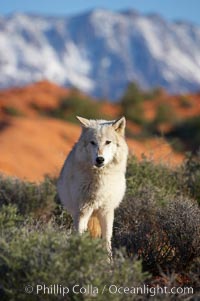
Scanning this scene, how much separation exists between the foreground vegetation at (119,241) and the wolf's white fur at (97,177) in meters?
0.35

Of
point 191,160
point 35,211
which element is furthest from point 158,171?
point 35,211

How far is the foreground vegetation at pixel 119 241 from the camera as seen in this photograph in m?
5.67

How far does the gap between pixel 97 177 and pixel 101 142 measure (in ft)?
1.57

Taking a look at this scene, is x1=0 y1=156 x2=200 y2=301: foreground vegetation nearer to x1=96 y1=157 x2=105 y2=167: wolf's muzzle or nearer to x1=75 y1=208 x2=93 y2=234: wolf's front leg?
x1=75 y1=208 x2=93 y2=234: wolf's front leg

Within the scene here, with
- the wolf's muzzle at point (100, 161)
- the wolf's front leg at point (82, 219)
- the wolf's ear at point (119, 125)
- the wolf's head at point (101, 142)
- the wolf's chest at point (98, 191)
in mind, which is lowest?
the wolf's front leg at point (82, 219)

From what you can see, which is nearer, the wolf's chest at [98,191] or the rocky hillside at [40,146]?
the wolf's chest at [98,191]

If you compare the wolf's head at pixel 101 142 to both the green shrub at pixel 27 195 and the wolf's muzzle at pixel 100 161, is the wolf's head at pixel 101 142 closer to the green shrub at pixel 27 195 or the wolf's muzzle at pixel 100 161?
the wolf's muzzle at pixel 100 161

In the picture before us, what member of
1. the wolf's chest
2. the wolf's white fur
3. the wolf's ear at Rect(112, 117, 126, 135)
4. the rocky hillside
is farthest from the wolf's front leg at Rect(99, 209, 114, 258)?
the rocky hillside

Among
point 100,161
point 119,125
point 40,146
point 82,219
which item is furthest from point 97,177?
point 40,146

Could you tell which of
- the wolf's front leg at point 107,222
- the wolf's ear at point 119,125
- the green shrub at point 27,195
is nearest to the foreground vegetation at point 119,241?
the green shrub at point 27,195

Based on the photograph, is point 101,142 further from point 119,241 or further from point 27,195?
point 27,195

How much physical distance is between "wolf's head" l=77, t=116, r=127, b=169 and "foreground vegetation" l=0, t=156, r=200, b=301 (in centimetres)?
90

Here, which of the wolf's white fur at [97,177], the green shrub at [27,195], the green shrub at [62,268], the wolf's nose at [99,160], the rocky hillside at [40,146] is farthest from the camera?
the rocky hillside at [40,146]

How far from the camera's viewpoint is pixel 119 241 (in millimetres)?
8219
